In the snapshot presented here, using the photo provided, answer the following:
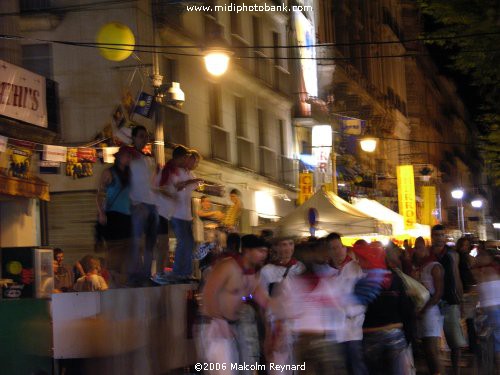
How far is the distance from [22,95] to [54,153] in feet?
3.78

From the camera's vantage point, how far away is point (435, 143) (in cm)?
6103

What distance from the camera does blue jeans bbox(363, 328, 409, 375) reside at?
9094 millimetres

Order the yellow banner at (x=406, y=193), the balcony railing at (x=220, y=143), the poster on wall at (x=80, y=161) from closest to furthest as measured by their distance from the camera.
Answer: the poster on wall at (x=80, y=161) < the balcony railing at (x=220, y=143) < the yellow banner at (x=406, y=193)

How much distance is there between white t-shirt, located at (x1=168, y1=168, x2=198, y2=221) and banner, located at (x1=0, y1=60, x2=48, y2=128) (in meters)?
6.70

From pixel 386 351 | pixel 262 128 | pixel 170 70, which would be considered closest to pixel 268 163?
pixel 262 128

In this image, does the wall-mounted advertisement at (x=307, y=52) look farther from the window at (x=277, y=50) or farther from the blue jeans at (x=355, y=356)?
the blue jeans at (x=355, y=356)

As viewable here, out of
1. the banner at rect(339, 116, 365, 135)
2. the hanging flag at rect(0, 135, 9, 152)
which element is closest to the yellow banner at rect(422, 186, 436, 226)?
the banner at rect(339, 116, 365, 135)

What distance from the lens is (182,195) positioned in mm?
9969

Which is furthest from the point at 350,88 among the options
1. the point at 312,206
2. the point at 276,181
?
the point at 312,206

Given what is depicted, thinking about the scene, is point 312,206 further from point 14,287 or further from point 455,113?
point 455,113

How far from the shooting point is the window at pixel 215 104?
24422 mm

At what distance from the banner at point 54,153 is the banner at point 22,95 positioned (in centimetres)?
64

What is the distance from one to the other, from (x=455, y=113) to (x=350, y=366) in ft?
241

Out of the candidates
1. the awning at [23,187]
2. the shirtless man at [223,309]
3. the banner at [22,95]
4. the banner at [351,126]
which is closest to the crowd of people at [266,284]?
the shirtless man at [223,309]
